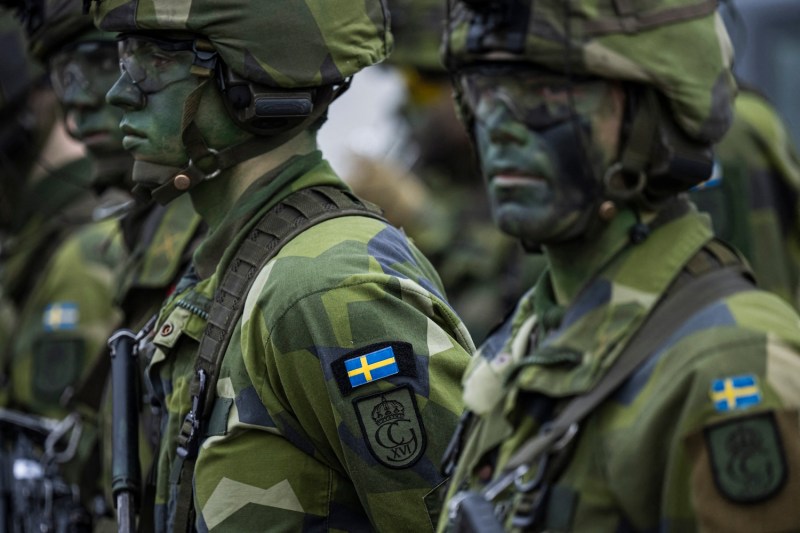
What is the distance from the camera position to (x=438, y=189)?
10156 millimetres

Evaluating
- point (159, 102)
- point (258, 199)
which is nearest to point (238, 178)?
point (258, 199)

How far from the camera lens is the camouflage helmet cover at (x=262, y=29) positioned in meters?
3.70

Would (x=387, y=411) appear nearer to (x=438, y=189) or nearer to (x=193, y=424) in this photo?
(x=193, y=424)

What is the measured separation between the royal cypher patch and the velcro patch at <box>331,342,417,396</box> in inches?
1.5

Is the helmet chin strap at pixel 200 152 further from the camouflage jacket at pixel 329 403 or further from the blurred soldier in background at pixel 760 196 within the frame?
the blurred soldier in background at pixel 760 196

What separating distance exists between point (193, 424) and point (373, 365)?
1.55 ft

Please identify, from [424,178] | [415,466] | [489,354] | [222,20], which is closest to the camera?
[489,354]

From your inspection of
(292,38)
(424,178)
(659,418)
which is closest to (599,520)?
(659,418)

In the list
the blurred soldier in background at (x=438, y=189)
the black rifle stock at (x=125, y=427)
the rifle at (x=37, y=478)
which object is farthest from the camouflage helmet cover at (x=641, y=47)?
the blurred soldier in background at (x=438, y=189)

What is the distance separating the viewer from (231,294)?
11.8 feet

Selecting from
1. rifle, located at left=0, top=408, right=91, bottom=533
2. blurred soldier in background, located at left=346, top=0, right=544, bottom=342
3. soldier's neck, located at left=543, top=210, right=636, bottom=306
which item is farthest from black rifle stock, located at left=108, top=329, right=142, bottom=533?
blurred soldier in background, located at left=346, top=0, right=544, bottom=342

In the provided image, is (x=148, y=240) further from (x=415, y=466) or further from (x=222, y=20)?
(x=415, y=466)

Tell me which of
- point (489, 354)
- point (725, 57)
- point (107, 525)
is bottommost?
point (107, 525)

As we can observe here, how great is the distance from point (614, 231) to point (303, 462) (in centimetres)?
117
